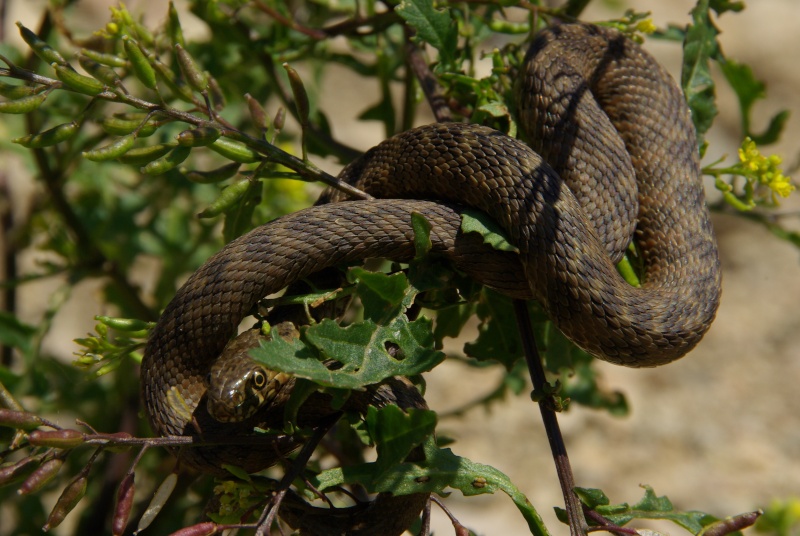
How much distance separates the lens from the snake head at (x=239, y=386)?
9.48 ft

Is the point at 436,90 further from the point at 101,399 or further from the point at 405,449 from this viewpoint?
the point at 101,399

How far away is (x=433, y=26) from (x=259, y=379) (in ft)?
4.89

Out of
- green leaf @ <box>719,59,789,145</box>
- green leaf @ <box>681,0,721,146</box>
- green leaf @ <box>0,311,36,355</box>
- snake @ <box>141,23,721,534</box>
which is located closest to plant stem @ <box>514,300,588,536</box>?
snake @ <box>141,23,721,534</box>

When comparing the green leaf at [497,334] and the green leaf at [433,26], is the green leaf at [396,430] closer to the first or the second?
the green leaf at [497,334]

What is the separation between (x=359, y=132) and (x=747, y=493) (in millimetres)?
5867

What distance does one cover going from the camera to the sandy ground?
8801 millimetres

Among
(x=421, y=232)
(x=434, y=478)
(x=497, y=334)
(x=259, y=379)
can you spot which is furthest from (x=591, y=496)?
(x=259, y=379)

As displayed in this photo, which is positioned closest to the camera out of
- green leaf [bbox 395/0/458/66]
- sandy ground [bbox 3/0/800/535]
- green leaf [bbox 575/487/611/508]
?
green leaf [bbox 575/487/611/508]

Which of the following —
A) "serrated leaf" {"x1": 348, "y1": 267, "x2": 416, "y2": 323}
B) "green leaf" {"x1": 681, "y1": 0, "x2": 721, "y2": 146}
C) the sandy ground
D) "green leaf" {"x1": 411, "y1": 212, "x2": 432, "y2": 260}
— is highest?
"green leaf" {"x1": 681, "y1": 0, "x2": 721, "y2": 146}

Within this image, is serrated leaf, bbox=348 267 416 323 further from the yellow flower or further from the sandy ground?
the sandy ground

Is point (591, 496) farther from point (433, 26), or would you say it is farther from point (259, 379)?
point (433, 26)

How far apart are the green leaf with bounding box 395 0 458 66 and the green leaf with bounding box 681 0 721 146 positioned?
3.49 feet

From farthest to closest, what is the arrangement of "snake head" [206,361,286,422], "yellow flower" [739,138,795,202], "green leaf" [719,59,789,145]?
1. "green leaf" [719,59,789,145]
2. "yellow flower" [739,138,795,202]
3. "snake head" [206,361,286,422]

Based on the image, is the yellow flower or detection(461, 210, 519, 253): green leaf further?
the yellow flower
